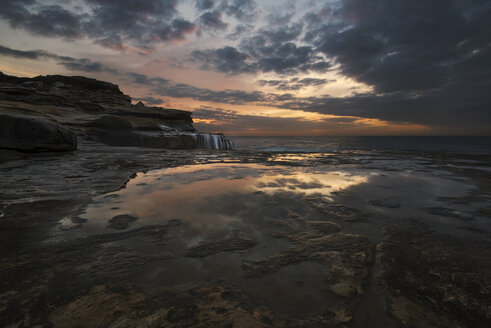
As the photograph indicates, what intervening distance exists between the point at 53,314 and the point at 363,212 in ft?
10.1

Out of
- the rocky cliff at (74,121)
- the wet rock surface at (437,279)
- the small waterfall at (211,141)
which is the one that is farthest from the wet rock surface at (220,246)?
the small waterfall at (211,141)

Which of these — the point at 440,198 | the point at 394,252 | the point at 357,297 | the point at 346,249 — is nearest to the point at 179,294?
the point at 357,297

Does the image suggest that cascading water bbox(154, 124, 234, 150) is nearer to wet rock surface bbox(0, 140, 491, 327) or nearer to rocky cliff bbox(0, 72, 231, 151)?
rocky cliff bbox(0, 72, 231, 151)

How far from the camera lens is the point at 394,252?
1795 mm

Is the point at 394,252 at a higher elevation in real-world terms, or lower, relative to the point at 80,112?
lower

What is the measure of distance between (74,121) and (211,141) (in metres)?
10.3

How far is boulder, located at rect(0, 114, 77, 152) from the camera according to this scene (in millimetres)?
5894

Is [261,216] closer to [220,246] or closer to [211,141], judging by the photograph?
[220,246]

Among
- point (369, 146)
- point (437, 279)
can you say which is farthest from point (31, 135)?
point (369, 146)

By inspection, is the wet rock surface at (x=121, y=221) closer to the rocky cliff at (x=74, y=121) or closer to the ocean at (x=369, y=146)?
the rocky cliff at (x=74, y=121)

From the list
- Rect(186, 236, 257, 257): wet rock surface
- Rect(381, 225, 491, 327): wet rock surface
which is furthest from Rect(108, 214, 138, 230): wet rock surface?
Rect(381, 225, 491, 327): wet rock surface

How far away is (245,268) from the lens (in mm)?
1530

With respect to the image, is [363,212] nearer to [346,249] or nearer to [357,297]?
[346,249]

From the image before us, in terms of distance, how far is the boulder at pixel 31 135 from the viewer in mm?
5894
